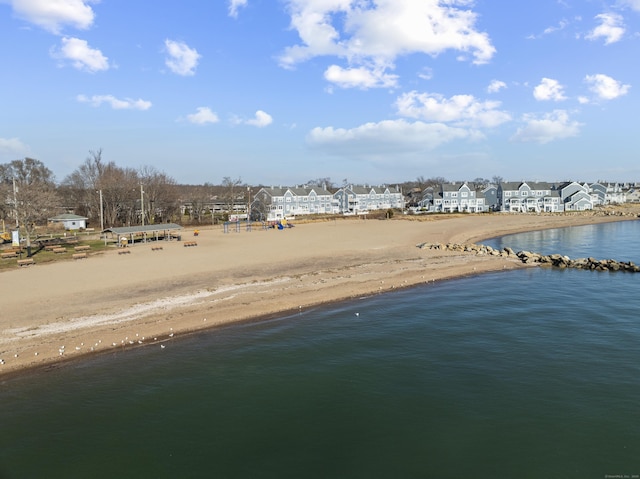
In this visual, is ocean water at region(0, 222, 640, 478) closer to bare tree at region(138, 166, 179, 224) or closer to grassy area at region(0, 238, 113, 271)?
grassy area at region(0, 238, 113, 271)

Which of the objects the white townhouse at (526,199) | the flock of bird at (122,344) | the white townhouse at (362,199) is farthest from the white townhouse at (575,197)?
the flock of bird at (122,344)

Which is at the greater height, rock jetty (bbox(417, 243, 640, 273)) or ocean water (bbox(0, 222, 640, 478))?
rock jetty (bbox(417, 243, 640, 273))

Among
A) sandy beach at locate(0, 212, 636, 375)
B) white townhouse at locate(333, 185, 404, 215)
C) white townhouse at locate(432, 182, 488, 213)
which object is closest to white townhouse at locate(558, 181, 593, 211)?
white townhouse at locate(432, 182, 488, 213)

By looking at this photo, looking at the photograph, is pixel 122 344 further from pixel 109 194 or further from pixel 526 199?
pixel 526 199

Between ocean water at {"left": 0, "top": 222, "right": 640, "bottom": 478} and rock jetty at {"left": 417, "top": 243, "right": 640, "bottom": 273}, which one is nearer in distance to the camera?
ocean water at {"left": 0, "top": 222, "right": 640, "bottom": 478}

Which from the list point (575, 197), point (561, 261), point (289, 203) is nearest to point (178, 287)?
point (561, 261)

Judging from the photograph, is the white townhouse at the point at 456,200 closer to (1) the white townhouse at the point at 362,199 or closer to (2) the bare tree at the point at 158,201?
(1) the white townhouse at the point at 362,199

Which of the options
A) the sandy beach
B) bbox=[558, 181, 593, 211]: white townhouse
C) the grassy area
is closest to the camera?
the sandy beach
